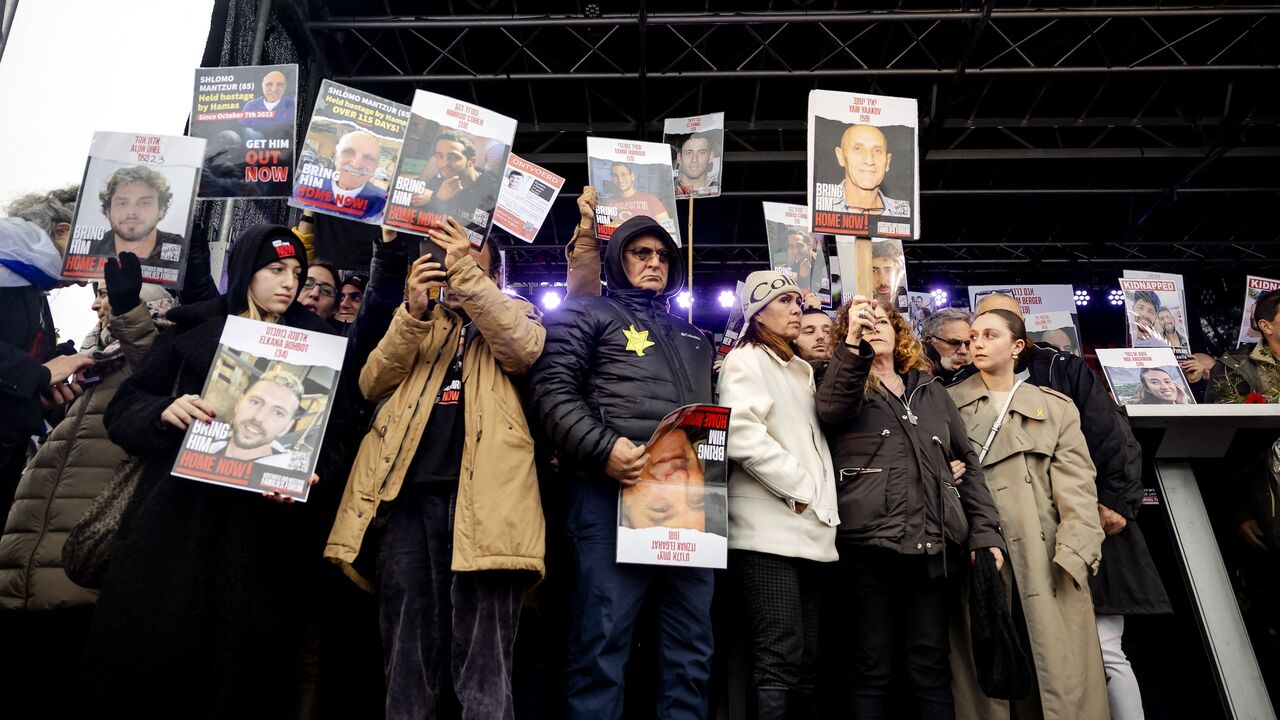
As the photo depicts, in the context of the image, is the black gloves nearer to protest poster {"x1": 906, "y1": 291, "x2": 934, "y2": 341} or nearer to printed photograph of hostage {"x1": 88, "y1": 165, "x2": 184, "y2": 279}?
printed photograph of hostage {"x1": 88, "y1": 165, "x2": 184, "y2": 279}

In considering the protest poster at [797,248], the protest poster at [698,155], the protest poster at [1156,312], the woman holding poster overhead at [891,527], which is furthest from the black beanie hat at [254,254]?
the protest poster at [1156,312]

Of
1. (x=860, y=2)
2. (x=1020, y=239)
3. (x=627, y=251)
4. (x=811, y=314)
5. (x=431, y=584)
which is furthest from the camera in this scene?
(x=1020, y=239)

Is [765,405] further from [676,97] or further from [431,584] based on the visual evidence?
[676,97]

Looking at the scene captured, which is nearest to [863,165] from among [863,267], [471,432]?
[863,267]

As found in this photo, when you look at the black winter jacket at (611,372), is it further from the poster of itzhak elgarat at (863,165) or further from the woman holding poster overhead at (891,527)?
the poster of itzhak elgarat at (863,165)

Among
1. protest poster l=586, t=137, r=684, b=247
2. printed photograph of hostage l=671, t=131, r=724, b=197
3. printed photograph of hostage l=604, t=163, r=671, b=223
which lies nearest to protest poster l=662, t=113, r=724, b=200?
printed photograph of hostage l=671, t=131, r=724, b=197

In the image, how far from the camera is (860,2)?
25.7 ft

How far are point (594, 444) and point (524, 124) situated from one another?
7407 millimetres

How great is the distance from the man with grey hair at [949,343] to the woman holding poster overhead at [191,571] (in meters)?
3.22

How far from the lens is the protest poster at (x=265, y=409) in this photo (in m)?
2.26

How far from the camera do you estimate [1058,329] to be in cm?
607

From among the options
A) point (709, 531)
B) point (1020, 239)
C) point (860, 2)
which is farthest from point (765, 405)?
point (1020, 239)

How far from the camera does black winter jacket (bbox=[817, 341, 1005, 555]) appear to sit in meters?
2.77

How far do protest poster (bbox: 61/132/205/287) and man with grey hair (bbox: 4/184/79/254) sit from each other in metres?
0.23
